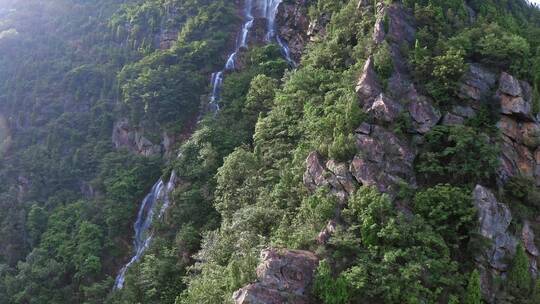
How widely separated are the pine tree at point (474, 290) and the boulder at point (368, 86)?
396 inches

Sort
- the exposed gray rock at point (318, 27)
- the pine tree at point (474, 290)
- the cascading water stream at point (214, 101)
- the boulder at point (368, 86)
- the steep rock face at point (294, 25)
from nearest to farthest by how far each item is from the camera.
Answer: the pine tree at point (474, 290), the boulder at point (368, 86), the cascading water stream at point (214, 101), the exposed gray rock at point (318, 27), the steep rock face at point (294, 25)

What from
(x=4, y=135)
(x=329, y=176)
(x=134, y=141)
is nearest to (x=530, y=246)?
(x=329, y=176)

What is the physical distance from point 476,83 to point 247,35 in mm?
27854

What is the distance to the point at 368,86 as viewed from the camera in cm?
2509

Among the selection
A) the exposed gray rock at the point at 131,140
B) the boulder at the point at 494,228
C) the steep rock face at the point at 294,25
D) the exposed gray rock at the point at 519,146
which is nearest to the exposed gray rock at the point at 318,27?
the steep rock face at the point at 294,25

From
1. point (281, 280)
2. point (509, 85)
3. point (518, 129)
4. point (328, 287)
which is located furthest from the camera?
point (509, 85)

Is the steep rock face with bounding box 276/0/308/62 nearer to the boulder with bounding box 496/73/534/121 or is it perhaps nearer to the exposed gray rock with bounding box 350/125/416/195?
the boulder with bounding box 496/73/534/121

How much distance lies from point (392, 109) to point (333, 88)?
454 cm

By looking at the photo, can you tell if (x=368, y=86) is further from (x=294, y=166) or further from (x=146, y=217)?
(x=146, y=217)

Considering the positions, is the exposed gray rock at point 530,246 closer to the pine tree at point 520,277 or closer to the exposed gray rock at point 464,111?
the pine tree at point 520,277

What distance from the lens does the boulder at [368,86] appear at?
24766 millimetres

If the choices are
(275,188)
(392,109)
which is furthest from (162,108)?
(392,109)

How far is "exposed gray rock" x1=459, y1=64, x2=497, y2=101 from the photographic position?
81.9 ft

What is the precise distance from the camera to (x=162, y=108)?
4219 centimetres
